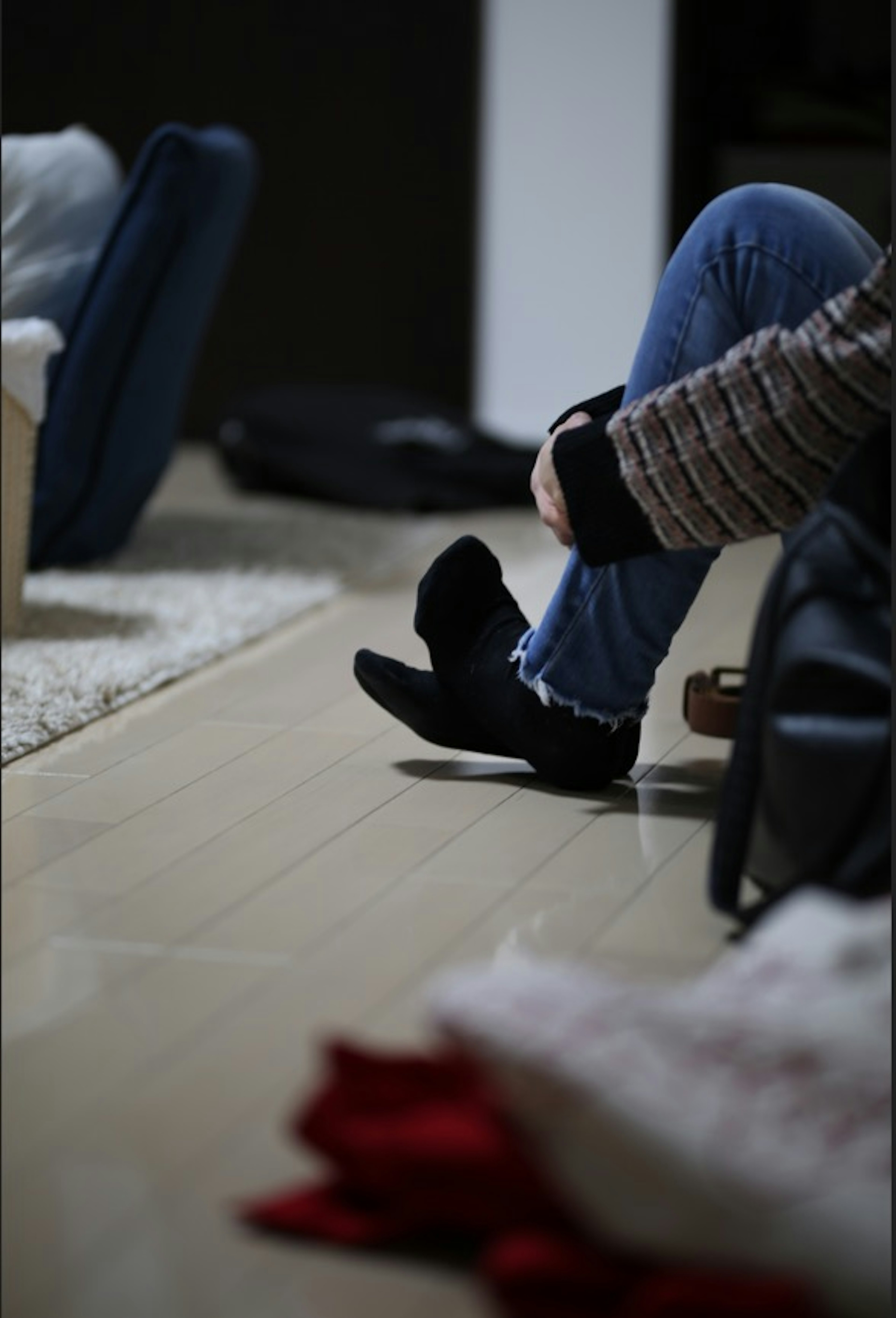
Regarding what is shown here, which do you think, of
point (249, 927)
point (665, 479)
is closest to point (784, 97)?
point (665, 479)

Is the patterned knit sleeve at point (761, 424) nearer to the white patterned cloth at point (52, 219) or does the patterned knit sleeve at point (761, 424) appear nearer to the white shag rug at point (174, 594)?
the white shag rug at point (174, 594)

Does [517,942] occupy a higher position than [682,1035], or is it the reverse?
[682,1035]

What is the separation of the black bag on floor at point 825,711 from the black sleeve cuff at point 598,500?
0.48 ft

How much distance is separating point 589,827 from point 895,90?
2.00 ft

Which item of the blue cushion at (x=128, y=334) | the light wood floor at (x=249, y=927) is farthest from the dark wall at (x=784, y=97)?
the light wood floor at (x=249, y=927)

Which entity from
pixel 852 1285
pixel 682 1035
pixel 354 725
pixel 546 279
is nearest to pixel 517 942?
pixel 682 1035

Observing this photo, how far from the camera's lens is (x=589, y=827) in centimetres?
156

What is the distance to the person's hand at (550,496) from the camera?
1391mm

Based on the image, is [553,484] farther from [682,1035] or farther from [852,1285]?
[852,1285]

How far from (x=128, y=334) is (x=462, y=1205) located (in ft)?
6.85

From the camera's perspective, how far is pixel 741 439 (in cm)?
123

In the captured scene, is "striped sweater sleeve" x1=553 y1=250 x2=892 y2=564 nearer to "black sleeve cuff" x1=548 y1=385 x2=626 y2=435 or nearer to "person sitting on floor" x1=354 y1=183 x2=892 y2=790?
"person sitting on floor" x1=354 y1=183 x2=892 y2=790

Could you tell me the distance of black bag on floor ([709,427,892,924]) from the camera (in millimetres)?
1091

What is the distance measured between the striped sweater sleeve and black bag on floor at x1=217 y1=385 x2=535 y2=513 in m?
2.18
